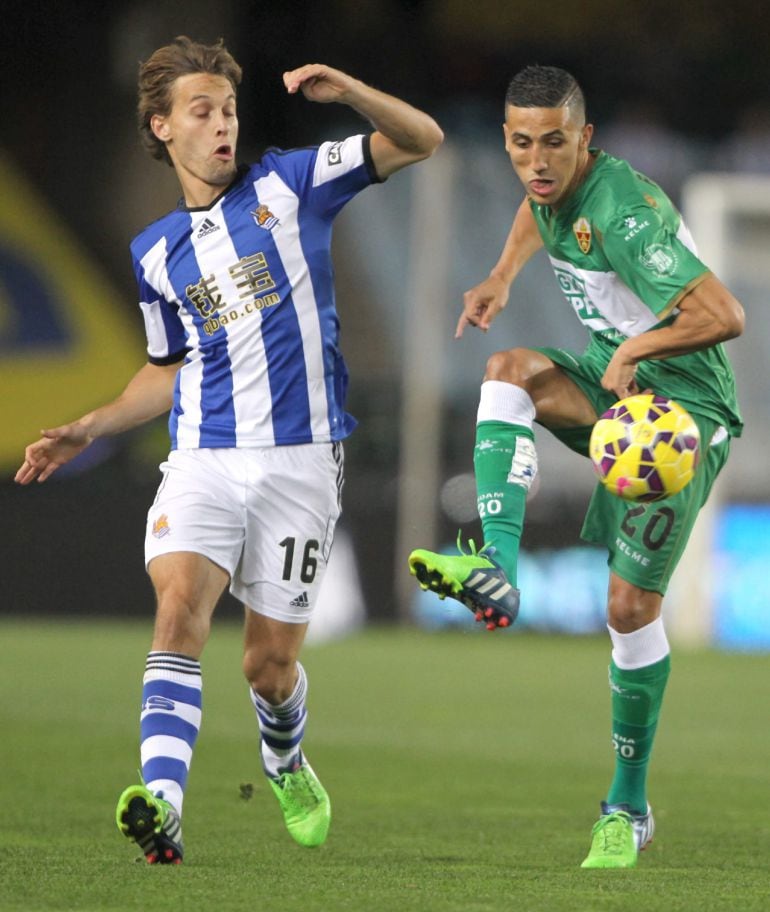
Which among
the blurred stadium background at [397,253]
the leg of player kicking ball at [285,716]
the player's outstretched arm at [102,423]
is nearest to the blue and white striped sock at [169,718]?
the leg of player kicking ball at [285,716]

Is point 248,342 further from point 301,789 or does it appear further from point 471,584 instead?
point 301,789

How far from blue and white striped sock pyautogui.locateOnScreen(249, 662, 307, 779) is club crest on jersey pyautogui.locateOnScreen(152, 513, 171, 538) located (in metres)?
0.79

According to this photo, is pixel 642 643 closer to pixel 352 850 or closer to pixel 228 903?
pixel 352 850

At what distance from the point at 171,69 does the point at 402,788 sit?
3256 millimetres

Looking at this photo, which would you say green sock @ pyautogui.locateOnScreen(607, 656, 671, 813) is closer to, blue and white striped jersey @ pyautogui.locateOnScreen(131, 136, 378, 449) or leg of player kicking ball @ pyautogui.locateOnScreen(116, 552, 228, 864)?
blue and white striped jersey @ pyautogui.locateOnScreen(131, 136, 378, 449)

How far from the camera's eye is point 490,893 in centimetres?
434

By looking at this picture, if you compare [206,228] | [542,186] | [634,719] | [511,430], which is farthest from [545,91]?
[634,719]

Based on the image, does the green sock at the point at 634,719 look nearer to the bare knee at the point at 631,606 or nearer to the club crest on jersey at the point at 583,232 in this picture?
the bare knee at the point at 631,606

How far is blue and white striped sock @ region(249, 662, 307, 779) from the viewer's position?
18.9 ft

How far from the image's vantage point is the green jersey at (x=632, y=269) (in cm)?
504

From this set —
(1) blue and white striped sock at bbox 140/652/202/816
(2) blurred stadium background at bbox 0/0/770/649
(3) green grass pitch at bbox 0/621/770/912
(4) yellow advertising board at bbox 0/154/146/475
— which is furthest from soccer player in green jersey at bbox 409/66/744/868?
(4) yellow advertising board at bbox 0/154/146/475

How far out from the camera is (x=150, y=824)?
4.59 m

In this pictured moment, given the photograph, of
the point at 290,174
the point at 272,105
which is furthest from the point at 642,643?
the point at 272,105

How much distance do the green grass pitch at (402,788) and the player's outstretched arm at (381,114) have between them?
209 cm
